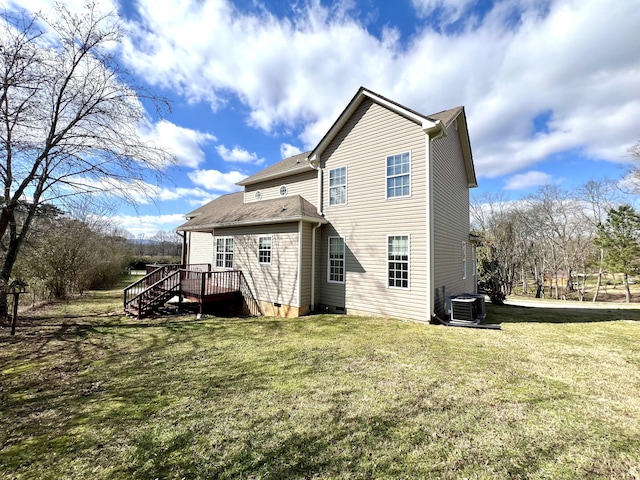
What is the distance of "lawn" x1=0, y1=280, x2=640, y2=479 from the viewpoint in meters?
2.63

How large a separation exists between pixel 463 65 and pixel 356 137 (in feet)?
15.7

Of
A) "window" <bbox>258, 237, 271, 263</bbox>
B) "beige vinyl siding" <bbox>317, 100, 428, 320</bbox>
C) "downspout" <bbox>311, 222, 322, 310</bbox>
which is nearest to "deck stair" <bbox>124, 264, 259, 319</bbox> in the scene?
"window" <bbox>258, 237, 271, 263</bbox>

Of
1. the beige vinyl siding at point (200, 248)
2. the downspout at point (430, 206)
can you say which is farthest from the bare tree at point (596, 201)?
the beige vinyl siding at point (200, 248)

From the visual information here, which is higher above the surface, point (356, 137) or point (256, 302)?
point (356, 137)

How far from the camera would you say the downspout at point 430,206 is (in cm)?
823

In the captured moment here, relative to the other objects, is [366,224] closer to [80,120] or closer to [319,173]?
[319,173]

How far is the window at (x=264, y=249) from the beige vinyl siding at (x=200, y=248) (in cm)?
630

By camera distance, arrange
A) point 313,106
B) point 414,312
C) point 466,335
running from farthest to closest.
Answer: point 313,106
point 414,312
point 466,335

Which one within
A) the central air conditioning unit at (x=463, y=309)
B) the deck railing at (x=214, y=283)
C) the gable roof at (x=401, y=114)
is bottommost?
the central air conditioning unit at (x=463, y=309)

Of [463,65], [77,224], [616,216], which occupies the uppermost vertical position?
[463,65]

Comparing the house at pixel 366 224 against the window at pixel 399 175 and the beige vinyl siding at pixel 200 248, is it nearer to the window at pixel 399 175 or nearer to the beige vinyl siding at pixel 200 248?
the window at pixel 399 175

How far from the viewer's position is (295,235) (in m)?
9.98

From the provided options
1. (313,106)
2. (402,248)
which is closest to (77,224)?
(313,106)

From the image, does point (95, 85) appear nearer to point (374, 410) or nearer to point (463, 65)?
point (374, 410)
